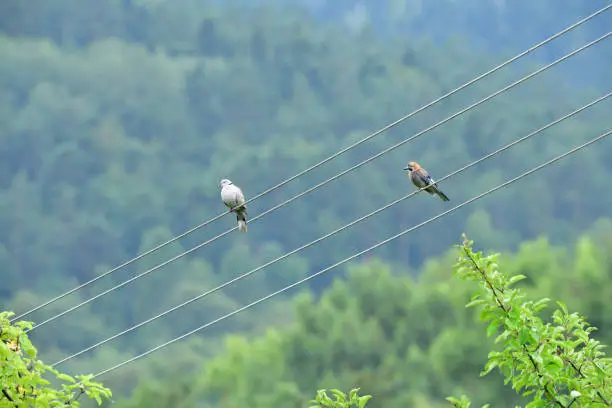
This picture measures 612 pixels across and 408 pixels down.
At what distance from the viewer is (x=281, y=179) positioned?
121812 mm

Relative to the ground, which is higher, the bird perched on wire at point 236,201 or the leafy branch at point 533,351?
the bird perched on wire at point 236,201

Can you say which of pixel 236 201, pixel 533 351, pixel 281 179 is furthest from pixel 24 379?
pixel 281 179

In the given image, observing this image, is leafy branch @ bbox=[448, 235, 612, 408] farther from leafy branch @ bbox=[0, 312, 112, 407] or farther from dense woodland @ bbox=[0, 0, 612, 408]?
dense woodland @ bbox=[0, 0, 612, 408]

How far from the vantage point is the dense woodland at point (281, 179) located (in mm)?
88125

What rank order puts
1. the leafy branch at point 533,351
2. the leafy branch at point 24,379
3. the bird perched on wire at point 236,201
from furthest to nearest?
the bird perched on wire at point 236,201
the leafy branch at point 533,351
the leafy branch at point 24,379

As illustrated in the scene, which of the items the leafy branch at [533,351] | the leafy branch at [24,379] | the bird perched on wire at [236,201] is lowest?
the leafy branch at [533,351]

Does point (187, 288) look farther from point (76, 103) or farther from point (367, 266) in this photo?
point (76, 103)

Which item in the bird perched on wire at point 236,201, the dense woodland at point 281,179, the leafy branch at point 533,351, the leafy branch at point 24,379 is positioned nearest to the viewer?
the leafy branch at point 24,379

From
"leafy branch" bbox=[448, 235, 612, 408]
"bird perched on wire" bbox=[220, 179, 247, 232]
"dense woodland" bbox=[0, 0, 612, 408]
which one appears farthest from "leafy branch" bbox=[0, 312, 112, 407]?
"dense woodland" bbox=[0, 0, 612, 408]

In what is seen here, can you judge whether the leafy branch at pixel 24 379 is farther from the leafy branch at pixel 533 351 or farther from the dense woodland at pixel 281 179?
the dense woodland at pixel 281 179

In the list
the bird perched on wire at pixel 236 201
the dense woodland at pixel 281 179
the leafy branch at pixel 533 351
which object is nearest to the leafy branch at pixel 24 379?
the leafy branch at pixel 533 351

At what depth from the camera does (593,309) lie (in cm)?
7606

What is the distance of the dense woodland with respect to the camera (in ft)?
289

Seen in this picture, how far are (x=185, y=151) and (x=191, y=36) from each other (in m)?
18.7
